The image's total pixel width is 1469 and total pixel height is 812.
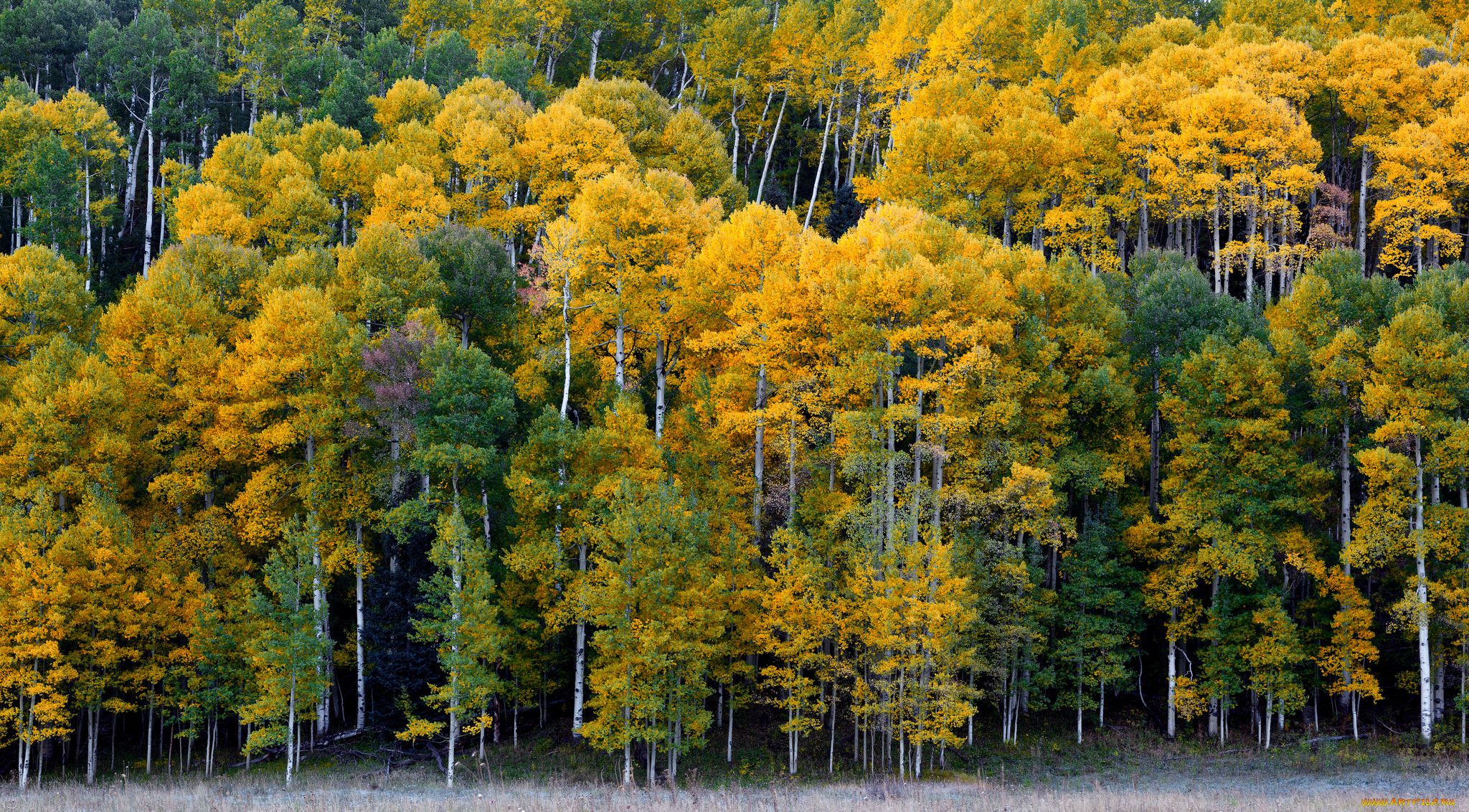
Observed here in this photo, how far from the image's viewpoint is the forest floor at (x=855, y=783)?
91.5 feet

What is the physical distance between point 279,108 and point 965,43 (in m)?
43.2

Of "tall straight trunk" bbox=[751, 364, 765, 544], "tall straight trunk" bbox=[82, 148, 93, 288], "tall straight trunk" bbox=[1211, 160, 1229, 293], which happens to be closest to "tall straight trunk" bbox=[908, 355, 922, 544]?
"tall straight trunk" bbox=[751, 364, 765, 544]

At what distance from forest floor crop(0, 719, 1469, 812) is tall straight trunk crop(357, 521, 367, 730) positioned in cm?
112

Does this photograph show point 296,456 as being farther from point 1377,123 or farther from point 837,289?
point 1377,123

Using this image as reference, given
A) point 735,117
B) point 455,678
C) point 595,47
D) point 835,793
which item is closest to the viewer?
point 835,793

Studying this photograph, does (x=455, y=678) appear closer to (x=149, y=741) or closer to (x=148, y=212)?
(x=149, y=741)

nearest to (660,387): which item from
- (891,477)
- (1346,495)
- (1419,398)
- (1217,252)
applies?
(891,477)

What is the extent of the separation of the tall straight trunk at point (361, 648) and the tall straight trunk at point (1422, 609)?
108ft

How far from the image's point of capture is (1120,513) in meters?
37.3

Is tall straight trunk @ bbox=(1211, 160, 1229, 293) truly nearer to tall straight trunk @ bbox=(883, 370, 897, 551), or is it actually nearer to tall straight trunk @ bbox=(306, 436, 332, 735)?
tall straight trunk @ bbox=(883, 370, 897, 551)

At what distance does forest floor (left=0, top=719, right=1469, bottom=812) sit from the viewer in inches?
1097

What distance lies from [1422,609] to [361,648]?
109 feet

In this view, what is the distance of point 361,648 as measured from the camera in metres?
36.3

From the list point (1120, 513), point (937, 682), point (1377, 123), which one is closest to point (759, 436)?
point (937, 682)
